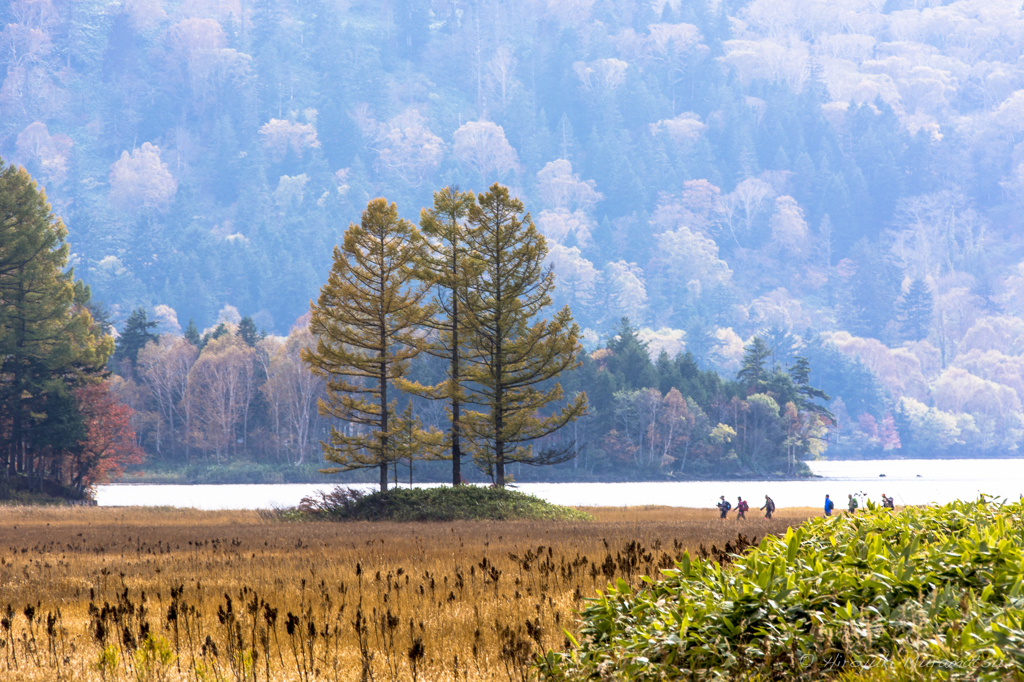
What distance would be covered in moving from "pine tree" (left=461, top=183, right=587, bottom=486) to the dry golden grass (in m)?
17.4

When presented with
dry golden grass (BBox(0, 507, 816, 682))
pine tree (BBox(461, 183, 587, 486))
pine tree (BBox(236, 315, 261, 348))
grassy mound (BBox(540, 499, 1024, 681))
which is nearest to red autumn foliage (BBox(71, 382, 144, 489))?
pine tree (BBox(461, 183, 587, 486))

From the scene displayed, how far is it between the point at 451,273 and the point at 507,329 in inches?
137

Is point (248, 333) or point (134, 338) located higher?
point (248, 333)

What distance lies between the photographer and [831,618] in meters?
5.11

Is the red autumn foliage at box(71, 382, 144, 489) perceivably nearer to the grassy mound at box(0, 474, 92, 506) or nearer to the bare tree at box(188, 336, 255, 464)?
the grassy mound at box(0, 474, 92, 506)

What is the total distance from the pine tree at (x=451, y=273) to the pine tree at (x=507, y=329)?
20.7 inches

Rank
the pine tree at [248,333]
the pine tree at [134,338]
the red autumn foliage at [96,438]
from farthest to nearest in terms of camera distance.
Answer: the pine tree at [248,333] → the pine tree at [134,338] → the red autumn foliage at [96,438]

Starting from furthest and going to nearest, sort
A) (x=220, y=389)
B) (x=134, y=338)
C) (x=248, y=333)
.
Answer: (x=248, y=333), (x=134, y=338), (x=220, y=389)

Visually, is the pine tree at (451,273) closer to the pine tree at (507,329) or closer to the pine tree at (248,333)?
the pine tree at (507,329)

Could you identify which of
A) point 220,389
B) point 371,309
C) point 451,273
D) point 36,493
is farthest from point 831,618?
point 220,389

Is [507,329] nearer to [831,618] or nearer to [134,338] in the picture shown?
[831,618]

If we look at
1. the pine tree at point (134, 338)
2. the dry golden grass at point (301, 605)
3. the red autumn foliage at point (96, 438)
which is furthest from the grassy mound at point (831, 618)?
the pine tree at point (134, 338)

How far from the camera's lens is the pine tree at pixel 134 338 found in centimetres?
10588

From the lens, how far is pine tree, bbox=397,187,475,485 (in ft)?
124
